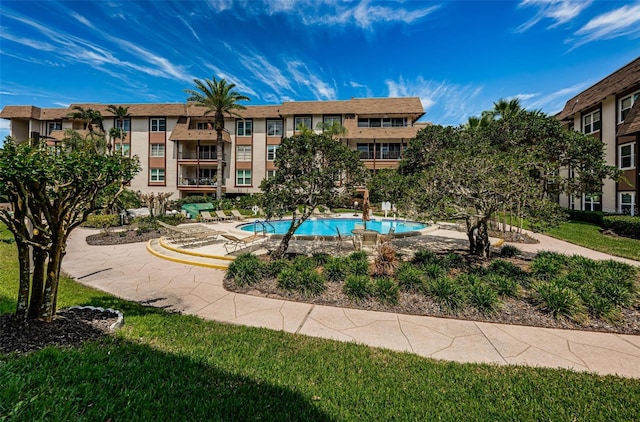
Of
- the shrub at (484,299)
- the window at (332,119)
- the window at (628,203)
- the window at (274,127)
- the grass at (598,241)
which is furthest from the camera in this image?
the window at (274,127)

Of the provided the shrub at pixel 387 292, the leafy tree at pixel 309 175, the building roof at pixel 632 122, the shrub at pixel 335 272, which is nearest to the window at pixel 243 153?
the leafy tree at pixel 309 175

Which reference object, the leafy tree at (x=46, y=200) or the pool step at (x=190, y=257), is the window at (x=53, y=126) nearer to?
the pool step at (x=190, y=257)

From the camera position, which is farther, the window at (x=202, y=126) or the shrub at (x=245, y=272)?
the window at (x=202, y=126)

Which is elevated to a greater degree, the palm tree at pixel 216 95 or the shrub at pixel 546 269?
the palm tree at pixel 216 95

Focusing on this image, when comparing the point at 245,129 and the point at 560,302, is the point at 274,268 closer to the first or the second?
the point at 560,302

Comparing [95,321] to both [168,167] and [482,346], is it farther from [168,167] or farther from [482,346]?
[168,167]

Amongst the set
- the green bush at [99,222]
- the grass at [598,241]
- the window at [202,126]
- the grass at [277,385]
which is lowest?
the grass at [277,385]

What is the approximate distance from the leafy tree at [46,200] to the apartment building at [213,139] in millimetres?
32368

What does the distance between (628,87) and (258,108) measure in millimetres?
35991

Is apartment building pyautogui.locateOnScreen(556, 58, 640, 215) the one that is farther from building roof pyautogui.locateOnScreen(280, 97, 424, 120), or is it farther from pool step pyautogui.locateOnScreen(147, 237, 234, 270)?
pool step pyautogui.locateOnScreen(147, 237, 234, 270)

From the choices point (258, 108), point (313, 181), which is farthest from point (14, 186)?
point (258, 108)

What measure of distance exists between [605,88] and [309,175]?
2929 centimetres

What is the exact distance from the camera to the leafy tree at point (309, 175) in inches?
352

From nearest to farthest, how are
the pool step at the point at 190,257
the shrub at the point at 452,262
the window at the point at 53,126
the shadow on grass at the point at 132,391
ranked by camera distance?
the shadow on grass at the point at 132,391 → the shrub at the point at 452,262 → the pool step at the point at 190,257 → the window at the point at 53,126
